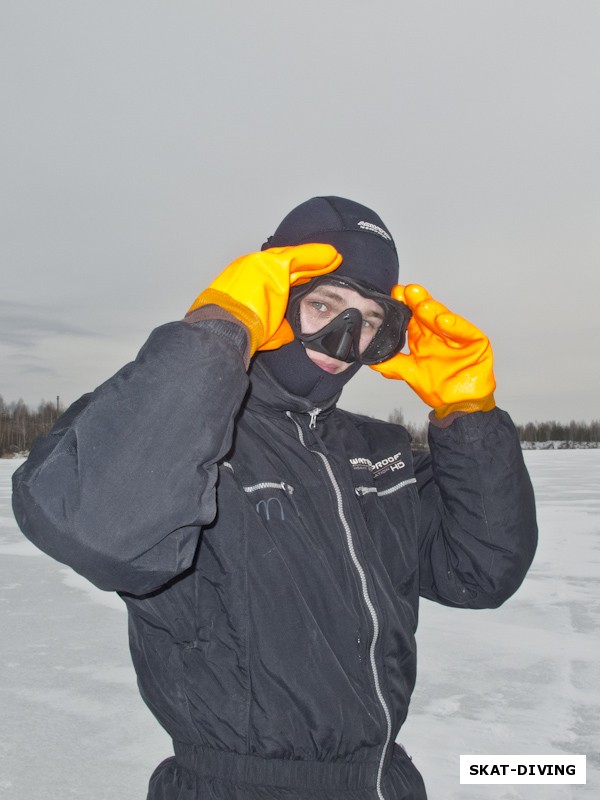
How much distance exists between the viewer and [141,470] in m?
1.02

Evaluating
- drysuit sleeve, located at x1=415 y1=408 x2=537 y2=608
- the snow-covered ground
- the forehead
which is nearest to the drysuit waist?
drysuit sleeve, located at x1=415 y1=408 x2=537 y2=608

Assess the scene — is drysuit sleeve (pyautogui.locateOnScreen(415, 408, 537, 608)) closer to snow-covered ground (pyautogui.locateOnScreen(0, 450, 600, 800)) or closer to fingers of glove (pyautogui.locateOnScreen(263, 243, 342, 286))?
fingers of glove (pyautogui.locateOnScreen(263, 243, 342, 286))

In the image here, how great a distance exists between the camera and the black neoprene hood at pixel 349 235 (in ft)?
5.74

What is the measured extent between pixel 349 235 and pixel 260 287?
552 millimetres

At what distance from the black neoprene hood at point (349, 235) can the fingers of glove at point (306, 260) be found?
0.54ft

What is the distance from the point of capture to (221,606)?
123 centimetres

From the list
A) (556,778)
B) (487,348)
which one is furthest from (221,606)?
(556,778)

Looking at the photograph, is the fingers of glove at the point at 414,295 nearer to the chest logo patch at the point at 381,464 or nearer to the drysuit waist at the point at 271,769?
the chest logo patch at the point at 381,464

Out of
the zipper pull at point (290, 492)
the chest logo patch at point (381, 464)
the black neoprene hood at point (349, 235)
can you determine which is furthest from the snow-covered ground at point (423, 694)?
the black neoprene hood at point (349, 235)

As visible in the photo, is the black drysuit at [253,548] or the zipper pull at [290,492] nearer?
the black drysuit at [253,548]

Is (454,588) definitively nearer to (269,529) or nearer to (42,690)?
(269,529)

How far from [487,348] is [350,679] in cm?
97

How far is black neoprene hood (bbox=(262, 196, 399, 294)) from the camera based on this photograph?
175 cm

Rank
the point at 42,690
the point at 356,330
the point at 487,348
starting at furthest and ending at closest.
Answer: the point at 42,690, the point at 487,348, the point at 356,330
